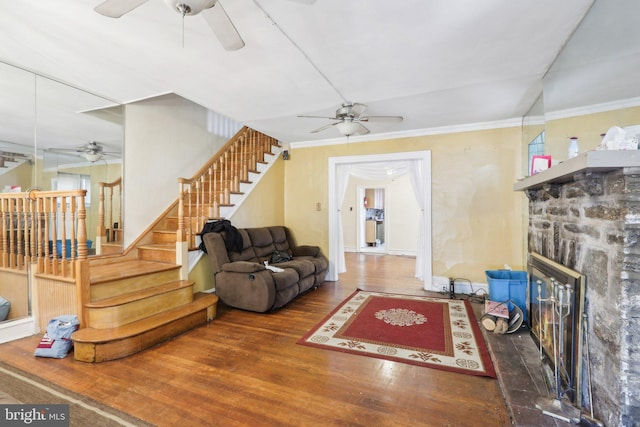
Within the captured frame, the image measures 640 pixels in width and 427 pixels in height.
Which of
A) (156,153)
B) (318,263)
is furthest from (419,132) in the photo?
(156,153)

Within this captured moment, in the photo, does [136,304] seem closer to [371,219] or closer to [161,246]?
[161,246]

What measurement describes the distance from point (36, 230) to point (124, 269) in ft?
2.95

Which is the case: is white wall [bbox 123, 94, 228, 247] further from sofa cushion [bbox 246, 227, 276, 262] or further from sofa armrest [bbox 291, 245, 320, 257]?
sofa armrest [bbox 291, 245, 320, 257]

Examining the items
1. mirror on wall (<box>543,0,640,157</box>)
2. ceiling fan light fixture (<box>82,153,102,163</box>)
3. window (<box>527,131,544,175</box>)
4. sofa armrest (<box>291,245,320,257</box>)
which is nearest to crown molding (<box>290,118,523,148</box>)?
window (<box>527,131,544,175</box>)

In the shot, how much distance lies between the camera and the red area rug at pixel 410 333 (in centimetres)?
239

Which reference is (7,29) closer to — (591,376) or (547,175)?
(547,175)

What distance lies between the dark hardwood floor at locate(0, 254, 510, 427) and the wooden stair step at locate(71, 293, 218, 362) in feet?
0.22

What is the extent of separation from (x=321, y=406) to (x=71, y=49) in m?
3.48

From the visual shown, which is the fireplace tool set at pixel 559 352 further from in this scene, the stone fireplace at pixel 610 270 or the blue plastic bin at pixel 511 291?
the blue plastic bin at pixel 511 291

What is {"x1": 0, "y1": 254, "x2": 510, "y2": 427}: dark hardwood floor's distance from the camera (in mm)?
1720

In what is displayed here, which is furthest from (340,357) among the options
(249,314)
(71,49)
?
(71,49)

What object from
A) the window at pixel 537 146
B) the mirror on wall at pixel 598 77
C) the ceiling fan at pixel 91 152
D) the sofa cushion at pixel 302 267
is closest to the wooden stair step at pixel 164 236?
the ceiling fan at pixel 91 152

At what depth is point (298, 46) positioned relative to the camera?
231 centimetres

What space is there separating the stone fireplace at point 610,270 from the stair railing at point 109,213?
450cm
